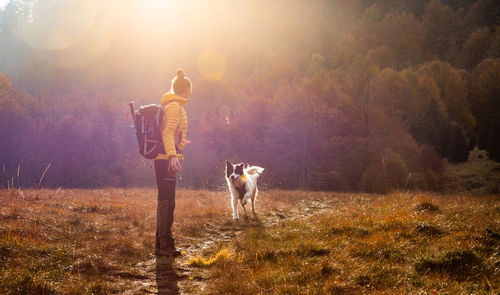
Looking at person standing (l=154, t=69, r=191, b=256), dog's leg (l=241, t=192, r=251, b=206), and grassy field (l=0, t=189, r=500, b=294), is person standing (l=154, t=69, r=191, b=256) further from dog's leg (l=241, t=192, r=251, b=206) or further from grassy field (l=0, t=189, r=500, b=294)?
dog's leg (l=241, t=192, r=251, b=206)

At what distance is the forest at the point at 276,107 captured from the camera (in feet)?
149

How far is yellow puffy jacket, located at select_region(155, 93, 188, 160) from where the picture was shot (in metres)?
6.08

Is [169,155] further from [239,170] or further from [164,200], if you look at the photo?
[239,170]

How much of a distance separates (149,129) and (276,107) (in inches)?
1663

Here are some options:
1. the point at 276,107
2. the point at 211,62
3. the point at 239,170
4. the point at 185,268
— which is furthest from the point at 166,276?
the point at 211,62

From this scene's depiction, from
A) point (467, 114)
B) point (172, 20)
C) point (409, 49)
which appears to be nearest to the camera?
point (467, 114)

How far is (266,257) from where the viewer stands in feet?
18.9

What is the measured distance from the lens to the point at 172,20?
12594 cm

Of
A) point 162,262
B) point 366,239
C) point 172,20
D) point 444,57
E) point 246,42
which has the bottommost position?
point 162,262

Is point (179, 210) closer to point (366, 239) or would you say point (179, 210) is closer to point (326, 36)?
point (366, 239)

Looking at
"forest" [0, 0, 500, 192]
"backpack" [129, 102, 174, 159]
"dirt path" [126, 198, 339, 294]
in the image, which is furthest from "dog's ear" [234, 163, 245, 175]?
"forest" [0, 0, 500, 192]

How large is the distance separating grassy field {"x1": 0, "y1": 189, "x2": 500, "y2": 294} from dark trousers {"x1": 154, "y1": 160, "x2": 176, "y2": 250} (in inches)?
17.3

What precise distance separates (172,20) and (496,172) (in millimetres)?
114082

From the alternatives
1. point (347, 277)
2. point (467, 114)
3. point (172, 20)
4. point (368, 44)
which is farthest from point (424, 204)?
point (172, 20)
